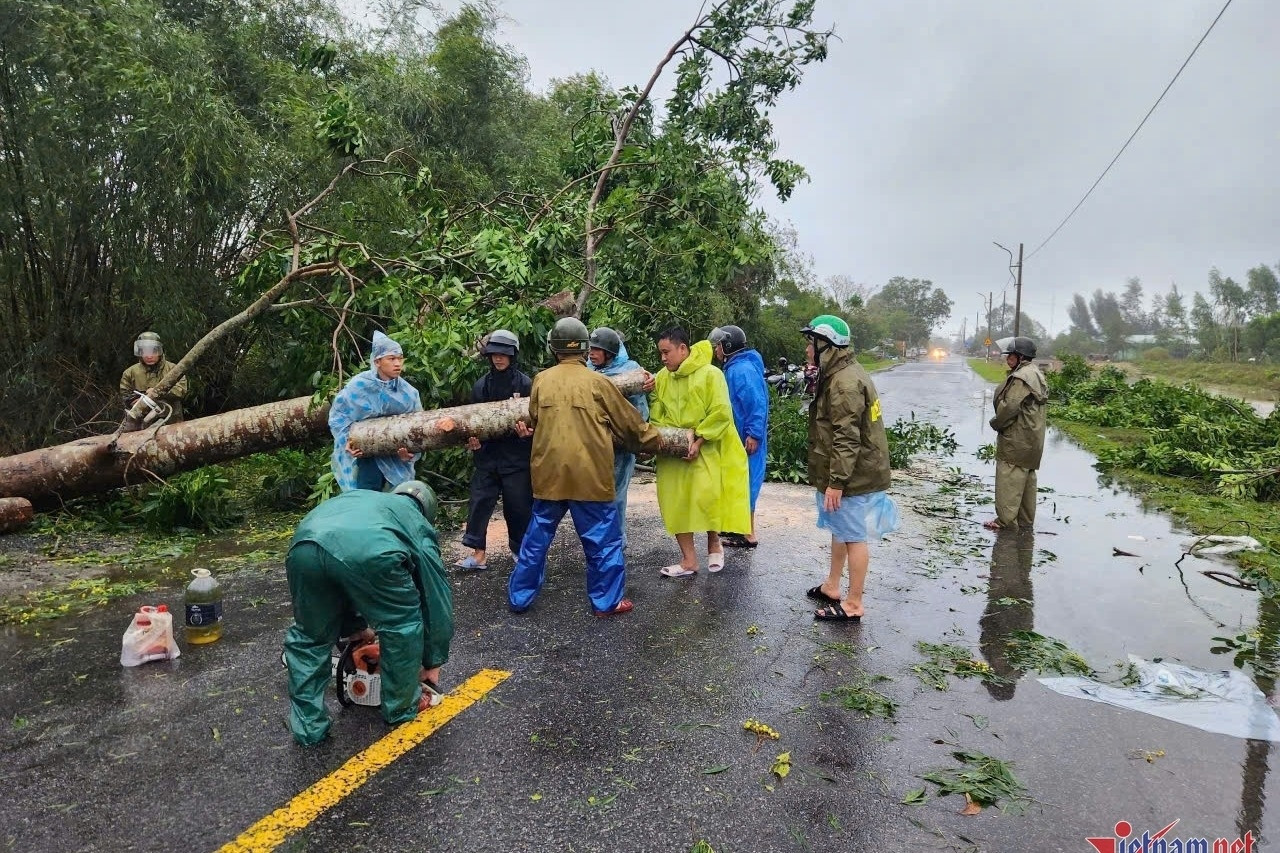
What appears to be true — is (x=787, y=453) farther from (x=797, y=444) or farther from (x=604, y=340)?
(x=604, y=340)

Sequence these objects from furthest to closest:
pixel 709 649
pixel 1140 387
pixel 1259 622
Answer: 1. pixel 1140 387
2. pixel 1259 622
3. pixel 709 649

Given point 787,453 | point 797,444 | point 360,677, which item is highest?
point 797,444

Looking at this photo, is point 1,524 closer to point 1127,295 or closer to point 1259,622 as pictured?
point 1259,622

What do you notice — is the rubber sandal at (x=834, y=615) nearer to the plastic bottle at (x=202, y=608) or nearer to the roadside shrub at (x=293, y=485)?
the plastic bottle at (x=202, y=608)

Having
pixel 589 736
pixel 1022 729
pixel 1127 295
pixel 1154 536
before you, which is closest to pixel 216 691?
pixel 589 736

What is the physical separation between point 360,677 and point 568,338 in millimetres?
2186

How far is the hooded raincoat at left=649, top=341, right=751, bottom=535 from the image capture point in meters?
5.05

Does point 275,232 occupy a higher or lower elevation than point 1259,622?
higher

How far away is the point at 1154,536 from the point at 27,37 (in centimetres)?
1112

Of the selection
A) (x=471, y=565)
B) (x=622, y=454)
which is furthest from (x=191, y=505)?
(x=622, y=454)

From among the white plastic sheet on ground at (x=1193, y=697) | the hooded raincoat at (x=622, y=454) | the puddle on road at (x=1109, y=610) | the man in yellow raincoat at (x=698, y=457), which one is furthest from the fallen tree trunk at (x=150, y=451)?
the white plastic sheet on ground at (x=1193, y=697)

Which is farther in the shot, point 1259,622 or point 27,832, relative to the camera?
point 1259,622

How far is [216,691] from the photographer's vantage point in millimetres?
3373

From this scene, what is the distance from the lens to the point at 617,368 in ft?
17.1
